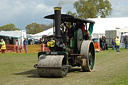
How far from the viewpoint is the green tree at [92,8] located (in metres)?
72.0

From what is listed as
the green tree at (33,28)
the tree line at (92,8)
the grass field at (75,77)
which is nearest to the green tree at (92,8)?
the tree line at (92,8)

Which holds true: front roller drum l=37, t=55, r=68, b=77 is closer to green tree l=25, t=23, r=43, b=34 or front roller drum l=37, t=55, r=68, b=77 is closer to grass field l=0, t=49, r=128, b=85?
grass field l=0, t=49, r=128, b=85

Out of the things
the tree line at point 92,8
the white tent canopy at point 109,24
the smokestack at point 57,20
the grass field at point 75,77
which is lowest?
the grass field at point 75,77

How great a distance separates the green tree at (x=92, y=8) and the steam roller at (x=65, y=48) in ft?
193

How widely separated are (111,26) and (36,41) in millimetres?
23900

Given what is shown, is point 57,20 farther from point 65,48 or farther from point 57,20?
point 65,48

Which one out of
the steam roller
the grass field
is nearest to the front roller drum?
the steam roller

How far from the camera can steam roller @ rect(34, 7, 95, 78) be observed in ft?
35.1

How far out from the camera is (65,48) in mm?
11516

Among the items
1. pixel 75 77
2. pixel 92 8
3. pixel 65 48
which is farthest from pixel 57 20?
pixel 92 8

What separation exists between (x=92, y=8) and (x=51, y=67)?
6201cm

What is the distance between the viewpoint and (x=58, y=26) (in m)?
11.2

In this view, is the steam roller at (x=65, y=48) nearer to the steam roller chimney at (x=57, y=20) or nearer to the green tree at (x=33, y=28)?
the steam roller chimney at (x=57, y=20)

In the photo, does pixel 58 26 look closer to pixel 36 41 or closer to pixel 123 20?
pixel 123 20
